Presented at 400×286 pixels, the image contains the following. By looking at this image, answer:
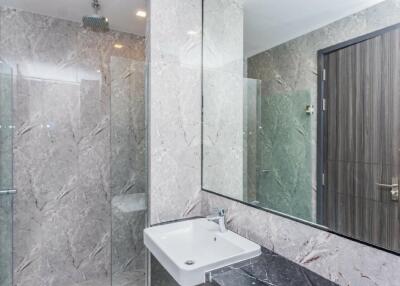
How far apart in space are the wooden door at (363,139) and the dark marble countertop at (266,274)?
24 centimetres

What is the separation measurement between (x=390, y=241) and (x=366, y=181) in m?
0.22

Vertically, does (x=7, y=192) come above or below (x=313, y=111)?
below

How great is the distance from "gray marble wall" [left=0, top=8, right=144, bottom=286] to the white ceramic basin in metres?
0.63

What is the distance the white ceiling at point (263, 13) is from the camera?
3.74 ft

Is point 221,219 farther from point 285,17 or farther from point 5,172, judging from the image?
point 5,172

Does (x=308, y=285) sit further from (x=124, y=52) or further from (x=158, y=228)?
(x=124, y=52)

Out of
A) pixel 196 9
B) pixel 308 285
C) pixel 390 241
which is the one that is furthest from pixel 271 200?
pixel 196 9

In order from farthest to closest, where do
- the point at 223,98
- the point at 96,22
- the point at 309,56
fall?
the point at 96,22 < the point at 223,98 < the point at 309,56

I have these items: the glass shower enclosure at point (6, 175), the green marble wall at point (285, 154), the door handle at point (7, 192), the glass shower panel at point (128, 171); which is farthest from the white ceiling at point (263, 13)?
the door handle at point (7, 192)

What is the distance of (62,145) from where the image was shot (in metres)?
2.44

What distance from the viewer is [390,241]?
0.90 metres

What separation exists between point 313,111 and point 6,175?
2.38 m

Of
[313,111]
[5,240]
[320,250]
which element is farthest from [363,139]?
[5,240]

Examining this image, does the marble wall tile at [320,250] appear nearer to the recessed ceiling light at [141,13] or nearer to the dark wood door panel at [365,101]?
the dark wood door panel at [365,101]
